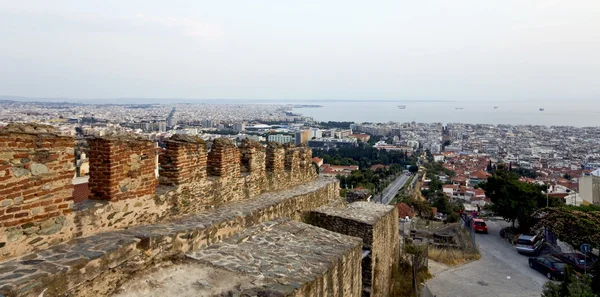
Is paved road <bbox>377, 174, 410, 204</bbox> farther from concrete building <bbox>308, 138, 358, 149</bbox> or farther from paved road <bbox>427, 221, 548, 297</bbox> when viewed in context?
concrete building <bbox>308, 138, 358, 149</bbox>

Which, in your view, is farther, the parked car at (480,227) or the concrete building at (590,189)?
the concrete building at (590,189)

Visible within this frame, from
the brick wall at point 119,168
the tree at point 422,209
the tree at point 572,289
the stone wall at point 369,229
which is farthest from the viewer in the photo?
the tree at point 422,209

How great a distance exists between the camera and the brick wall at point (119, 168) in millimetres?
4031

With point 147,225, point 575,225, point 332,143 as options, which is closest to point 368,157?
point 332,143

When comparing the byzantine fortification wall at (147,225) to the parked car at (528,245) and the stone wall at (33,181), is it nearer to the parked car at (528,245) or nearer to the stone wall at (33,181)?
the stone wall at (33,181)

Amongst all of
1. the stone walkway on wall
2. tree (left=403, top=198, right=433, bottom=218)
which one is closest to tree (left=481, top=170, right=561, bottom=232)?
tree (left=403, top=198, right=433, bottom=218)

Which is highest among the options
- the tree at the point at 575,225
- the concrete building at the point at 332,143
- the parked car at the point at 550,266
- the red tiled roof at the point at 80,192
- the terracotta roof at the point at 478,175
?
the red tiled roof at the point at 80,192

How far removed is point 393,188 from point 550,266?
1591 inches

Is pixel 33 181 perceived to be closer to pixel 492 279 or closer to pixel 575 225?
pixel 575 225

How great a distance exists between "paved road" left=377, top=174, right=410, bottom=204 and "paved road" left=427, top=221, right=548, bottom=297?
23.9 meters

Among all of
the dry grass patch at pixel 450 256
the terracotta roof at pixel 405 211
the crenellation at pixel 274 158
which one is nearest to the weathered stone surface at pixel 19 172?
the crenellation at pixel 274 158

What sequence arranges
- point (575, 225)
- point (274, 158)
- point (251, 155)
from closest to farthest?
point (251, 155)
point (274, 158)
point (575, 225)

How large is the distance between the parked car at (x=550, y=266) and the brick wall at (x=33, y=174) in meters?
15.1

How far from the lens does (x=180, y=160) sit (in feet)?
16.6
